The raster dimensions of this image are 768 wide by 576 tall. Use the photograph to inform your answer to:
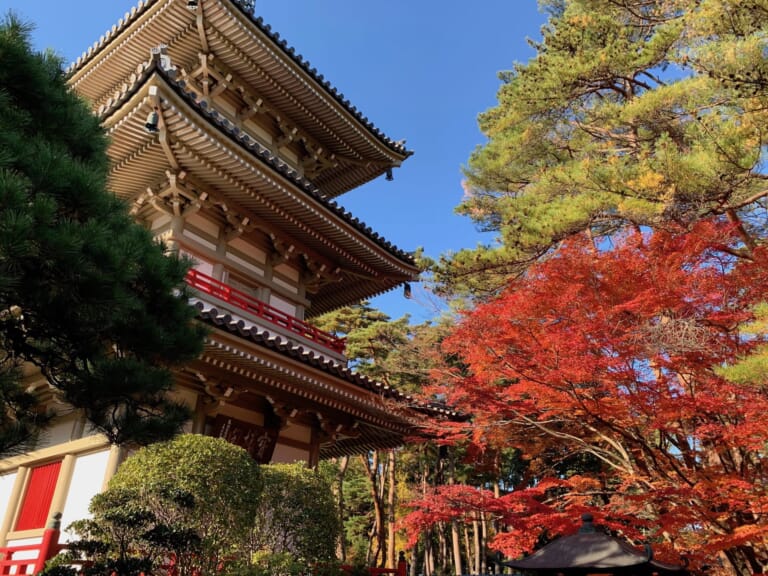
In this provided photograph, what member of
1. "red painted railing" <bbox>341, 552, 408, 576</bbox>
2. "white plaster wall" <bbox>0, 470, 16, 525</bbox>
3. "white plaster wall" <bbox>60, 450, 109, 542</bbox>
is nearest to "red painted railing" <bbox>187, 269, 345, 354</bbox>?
"white plaster wall" <bbox>60, 450, 109, 542</bbox>

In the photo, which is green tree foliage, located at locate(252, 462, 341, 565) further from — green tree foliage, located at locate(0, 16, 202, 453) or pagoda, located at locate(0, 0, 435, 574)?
green tree foliage, located at locate(0, 16, 202, 453)

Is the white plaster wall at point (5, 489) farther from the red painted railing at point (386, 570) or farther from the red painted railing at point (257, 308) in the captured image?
the red painted railing at point (386, 570)

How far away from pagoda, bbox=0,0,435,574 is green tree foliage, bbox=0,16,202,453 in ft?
6.67

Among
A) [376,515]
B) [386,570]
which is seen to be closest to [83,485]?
[386,570]

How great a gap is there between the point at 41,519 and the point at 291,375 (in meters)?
4.01

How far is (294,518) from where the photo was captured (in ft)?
20.7

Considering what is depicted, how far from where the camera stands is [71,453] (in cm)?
769

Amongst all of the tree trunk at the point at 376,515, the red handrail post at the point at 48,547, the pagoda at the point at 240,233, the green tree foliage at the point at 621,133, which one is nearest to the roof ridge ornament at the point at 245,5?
the pagoda at the point at 240,233

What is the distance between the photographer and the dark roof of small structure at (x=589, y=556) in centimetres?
368

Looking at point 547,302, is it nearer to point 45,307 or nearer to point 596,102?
point 596,102

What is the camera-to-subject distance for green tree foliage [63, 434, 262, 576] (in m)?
4.97

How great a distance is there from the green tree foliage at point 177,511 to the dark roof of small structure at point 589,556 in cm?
287

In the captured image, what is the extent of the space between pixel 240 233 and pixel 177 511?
19.3 feet

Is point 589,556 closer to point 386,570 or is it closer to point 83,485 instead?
point 386,570
